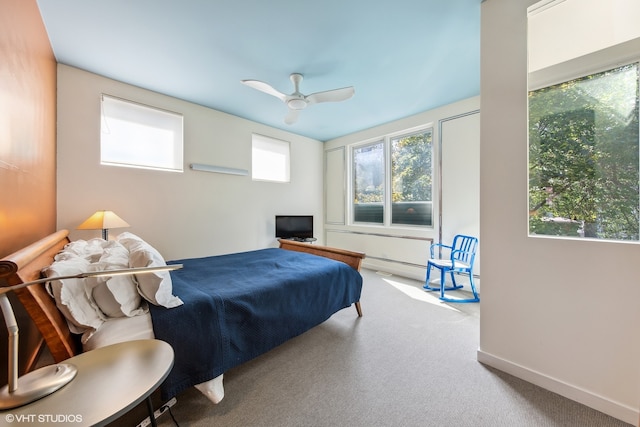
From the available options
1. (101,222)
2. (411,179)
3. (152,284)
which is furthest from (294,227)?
(152,284)

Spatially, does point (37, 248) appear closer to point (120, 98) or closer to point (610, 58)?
point (120, 98)

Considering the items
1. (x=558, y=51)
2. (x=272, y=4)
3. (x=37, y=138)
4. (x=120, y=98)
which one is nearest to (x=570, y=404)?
(x=558, y=51)

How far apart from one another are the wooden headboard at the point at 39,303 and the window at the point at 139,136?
2.23 metres

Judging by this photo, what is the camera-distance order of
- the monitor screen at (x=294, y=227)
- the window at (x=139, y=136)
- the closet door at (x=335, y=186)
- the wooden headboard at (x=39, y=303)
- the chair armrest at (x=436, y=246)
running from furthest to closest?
the closet door at (x=335, y=186), the monitor screen at (x=294, y=227), the chair armrest at (x=436, y=246), the window at (x=139, y=136), the wooden headboard at (x=39, y=303)

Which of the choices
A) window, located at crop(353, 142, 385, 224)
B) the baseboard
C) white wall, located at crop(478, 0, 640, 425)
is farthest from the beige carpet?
window, located at crop(353, 142, 385, 224)

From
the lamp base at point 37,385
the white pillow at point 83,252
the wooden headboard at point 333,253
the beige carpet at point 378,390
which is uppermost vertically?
the white pillow at point 83,252

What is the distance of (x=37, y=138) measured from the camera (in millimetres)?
1895

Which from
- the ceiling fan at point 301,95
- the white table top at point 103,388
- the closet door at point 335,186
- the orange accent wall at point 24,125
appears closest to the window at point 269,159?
the closet door at point 335,186

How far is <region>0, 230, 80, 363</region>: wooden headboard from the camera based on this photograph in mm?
917

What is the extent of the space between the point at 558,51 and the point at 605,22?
0.77 ft

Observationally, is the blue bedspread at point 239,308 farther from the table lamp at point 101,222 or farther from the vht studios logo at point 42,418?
the table lamp at point 101,222

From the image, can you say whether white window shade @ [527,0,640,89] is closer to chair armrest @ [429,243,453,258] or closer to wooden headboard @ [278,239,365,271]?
wooden headboard @ [278,239,365,271]

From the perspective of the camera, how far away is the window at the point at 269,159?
4.37m

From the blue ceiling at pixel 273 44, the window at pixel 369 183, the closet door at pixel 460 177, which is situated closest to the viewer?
the blue ceiling at pixel 273 44
